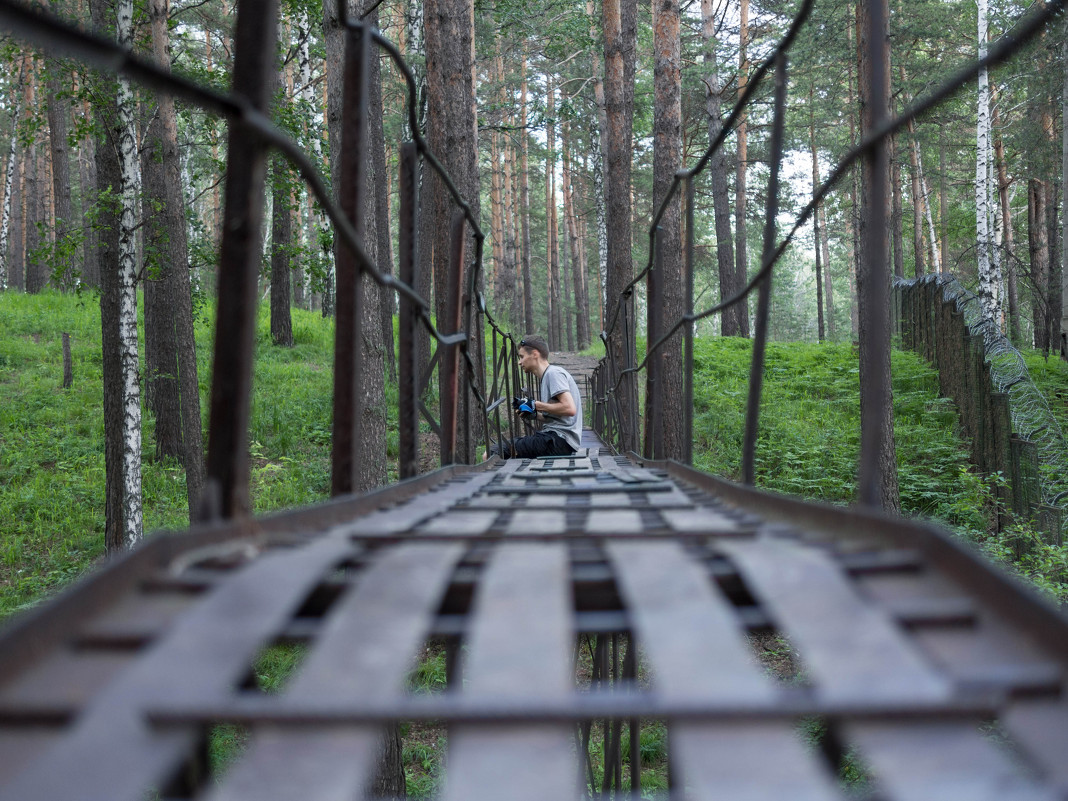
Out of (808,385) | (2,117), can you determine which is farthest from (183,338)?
(2,117)

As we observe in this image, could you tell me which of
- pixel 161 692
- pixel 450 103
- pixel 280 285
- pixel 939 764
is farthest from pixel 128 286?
pixel 939 764

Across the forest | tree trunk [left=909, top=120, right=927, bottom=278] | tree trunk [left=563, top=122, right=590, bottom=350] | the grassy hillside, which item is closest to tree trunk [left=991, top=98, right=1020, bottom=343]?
the forest

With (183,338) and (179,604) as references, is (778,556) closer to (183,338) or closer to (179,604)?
(179,604)

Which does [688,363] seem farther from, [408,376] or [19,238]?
[19,238]

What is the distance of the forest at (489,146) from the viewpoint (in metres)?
8.58

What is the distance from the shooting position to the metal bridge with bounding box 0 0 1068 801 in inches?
37.1

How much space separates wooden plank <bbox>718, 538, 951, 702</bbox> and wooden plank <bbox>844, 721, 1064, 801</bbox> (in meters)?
0.04

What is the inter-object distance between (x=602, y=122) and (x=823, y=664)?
2188 cm

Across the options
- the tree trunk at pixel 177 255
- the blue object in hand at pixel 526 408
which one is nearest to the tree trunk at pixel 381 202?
the tree trunk at pixel 177 255

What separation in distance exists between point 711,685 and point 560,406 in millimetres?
5721

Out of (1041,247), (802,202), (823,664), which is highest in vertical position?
(802,202)

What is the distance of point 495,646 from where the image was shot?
1.19 meters

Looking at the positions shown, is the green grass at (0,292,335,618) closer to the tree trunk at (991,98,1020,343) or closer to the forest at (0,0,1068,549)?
the forest at (0,0,1068,549)

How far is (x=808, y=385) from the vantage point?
14.5m
